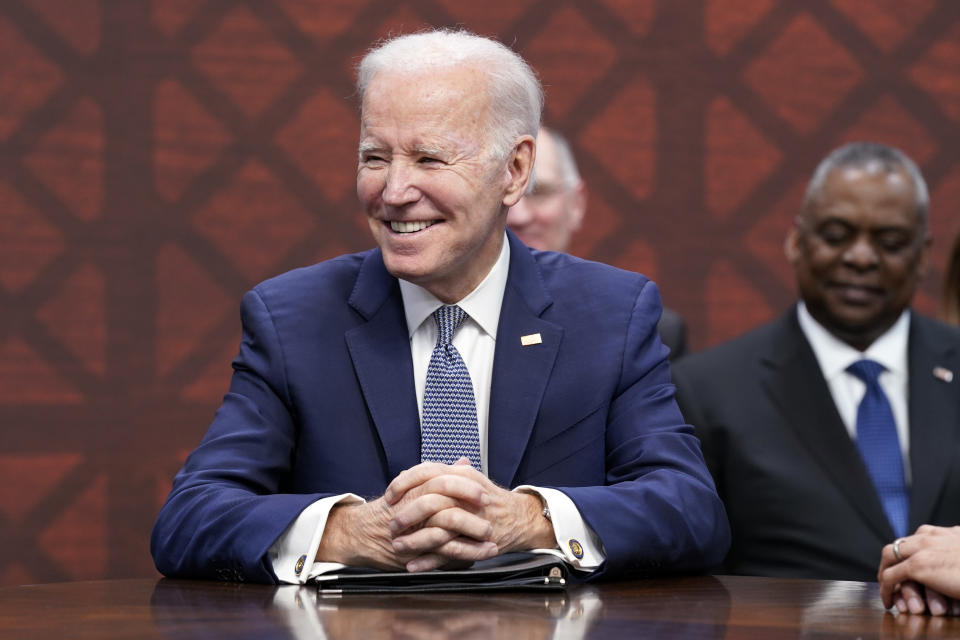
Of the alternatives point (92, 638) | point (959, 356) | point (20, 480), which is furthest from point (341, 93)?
point (92, 638)

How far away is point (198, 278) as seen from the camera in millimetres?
3602

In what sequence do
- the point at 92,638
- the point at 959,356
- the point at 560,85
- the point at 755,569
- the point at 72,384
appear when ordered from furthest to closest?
the point at 560,85, the point at 72,384, the point at 959,356, the point at 755,569, the point at 92,638

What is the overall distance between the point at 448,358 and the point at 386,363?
9 cm

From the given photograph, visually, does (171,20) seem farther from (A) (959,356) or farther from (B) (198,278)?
(A) (959,356)

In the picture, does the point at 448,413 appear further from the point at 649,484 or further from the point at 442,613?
the point at 442,613

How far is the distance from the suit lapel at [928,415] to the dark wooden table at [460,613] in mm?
1098

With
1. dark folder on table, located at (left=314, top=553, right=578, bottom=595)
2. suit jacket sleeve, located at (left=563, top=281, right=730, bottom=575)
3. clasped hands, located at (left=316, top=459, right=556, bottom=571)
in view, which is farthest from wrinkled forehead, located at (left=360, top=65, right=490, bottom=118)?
dark folder on table, located at (left=314, top=553, right=578, bottom=595)

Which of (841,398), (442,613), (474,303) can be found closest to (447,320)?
(474,303)

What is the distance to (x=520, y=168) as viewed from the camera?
2.04 metres

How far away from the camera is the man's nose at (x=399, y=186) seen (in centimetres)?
188

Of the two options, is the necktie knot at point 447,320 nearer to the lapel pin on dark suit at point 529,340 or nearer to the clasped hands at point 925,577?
the lapel pin on dark suit at point 529,340

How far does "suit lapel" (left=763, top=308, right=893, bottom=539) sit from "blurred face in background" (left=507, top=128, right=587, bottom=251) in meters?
0.80

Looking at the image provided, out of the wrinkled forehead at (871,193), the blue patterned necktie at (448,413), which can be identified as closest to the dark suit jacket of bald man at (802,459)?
the wrinkled forehead at (871,193)

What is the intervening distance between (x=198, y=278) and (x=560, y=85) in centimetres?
119
